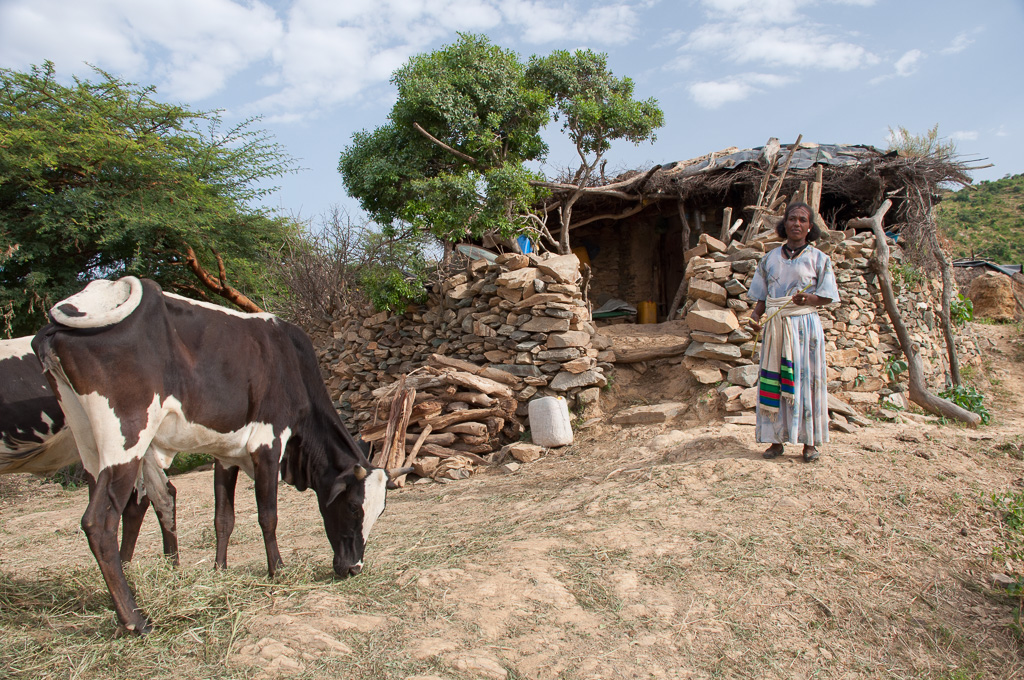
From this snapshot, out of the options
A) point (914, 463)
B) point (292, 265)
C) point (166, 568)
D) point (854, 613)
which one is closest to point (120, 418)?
point (166, 568)

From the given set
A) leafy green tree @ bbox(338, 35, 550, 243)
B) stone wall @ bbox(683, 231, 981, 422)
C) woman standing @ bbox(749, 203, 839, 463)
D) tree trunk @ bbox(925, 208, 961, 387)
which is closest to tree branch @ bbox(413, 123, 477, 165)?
leafy green tree @ bbox(338, 35, 550, 243)

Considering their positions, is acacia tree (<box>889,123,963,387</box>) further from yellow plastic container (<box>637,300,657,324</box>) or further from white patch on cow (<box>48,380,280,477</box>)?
white patch on cow (<box>48,380,280,477</box>)

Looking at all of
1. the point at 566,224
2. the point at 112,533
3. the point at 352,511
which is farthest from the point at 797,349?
the point at 566,224

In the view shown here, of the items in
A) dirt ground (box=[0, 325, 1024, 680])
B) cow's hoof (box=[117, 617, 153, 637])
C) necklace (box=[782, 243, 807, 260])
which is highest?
necklace (box=[782, 243, 807, 260])

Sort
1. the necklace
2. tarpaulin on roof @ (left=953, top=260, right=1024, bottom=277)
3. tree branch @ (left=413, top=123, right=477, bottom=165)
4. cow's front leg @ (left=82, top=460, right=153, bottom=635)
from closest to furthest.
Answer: cow's front leg @ (left=82, top=460, right=153, bottom=635) < the necklace < tree branch @ (left=413, top=123, right=477, bottom=165) < tarpaulin on roof @ (left=953, top=260, right=1024, bottom=277)

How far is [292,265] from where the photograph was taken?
412 inches

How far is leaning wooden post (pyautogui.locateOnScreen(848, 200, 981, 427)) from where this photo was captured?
24.7ft

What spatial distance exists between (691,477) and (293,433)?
2833 mm

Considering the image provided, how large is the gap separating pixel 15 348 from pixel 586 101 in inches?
331

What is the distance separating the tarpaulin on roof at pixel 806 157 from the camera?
→ 33.3 ft

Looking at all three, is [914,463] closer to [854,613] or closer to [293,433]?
[854,613]

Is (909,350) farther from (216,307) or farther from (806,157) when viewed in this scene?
(216,307)

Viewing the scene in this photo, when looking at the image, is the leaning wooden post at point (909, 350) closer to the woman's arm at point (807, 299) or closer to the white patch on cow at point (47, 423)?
the woman's arm at point (807, 299)

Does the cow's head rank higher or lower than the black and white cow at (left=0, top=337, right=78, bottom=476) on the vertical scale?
lower
